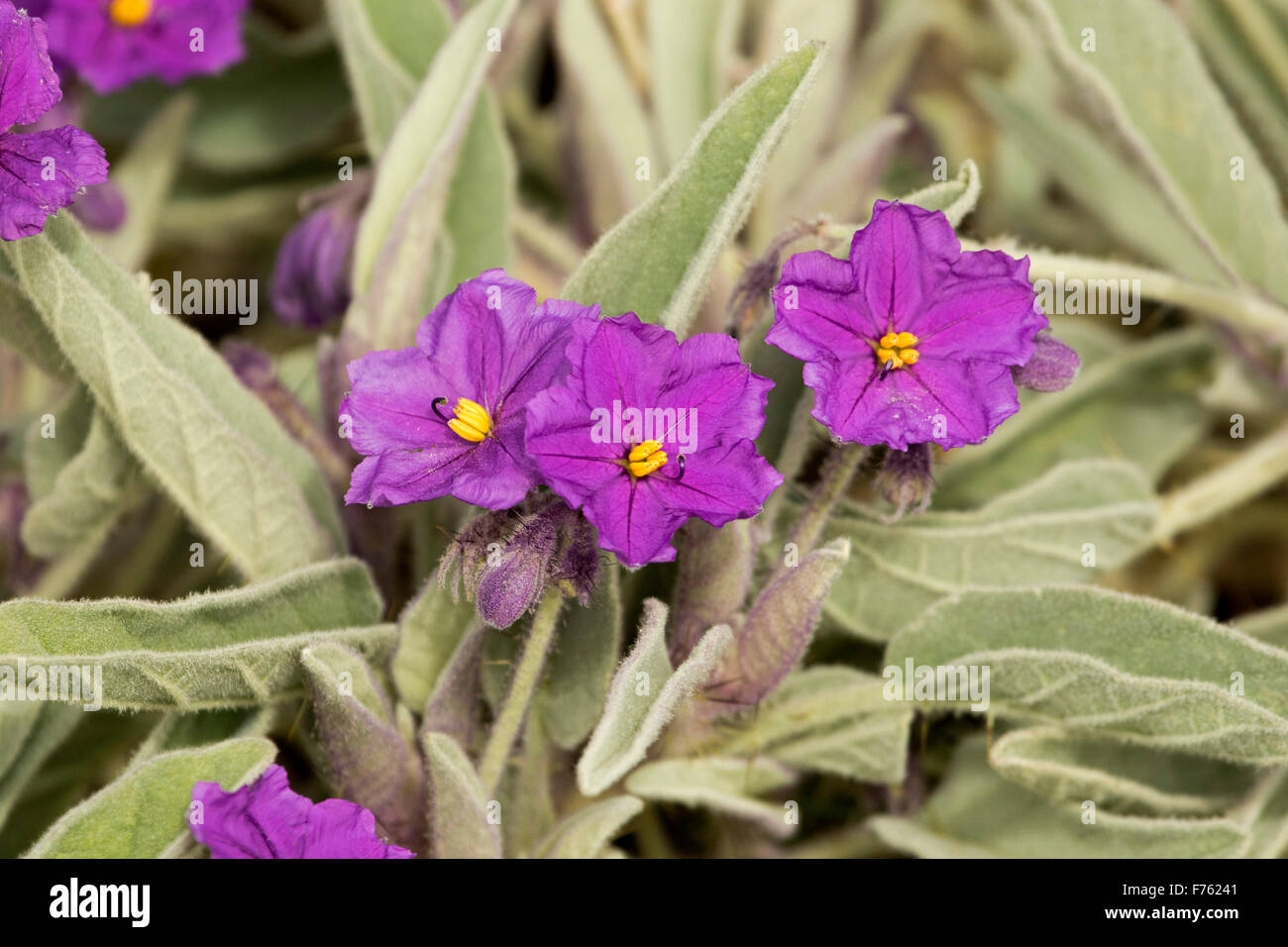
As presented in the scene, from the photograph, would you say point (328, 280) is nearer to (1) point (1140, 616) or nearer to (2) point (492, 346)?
(2) point (492, 346)

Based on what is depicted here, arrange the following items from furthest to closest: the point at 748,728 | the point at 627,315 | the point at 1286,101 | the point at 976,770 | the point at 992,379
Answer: the point at 1286,101
the point at 976,770
the point at 748,728
the point at 992,379
the point at 627,315

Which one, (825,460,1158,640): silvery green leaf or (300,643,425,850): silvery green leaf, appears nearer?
(300,643,425,850): silvery green leaf

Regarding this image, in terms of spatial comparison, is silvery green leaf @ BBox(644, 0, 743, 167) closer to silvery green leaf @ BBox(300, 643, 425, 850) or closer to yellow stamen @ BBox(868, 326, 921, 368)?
yellow stamen @ BBox(868, 326, 921, 368)

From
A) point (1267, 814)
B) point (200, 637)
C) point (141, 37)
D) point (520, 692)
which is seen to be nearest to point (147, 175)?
point (141, 37)

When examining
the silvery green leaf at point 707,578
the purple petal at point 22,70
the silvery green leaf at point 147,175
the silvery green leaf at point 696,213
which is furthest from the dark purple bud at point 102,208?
the silvery green leaf at point 707,578

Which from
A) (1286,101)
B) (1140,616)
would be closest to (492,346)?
(1140,616)

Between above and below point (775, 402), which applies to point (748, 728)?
below

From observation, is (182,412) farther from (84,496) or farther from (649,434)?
(649,434)

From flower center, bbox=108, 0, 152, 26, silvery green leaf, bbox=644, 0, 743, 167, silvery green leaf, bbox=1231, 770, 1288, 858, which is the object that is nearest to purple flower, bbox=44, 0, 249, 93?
flower center, bbox=108, 0, 152, 26
